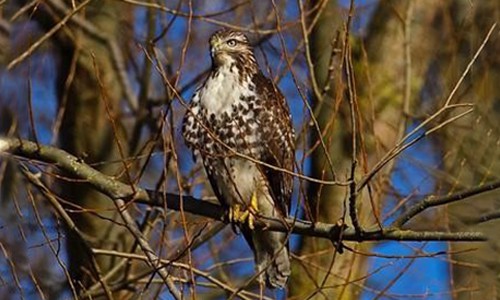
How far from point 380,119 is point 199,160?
230cm

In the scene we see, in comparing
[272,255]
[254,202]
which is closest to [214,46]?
[254,202]

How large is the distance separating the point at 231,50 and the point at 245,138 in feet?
1.95

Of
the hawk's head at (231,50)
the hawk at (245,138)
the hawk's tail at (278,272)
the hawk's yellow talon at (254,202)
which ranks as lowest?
the hawk's tail at (278,272)

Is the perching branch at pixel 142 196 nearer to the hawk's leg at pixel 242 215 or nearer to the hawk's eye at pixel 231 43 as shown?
the hawk's leg at pixel 242 215

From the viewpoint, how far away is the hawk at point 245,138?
6.01 m

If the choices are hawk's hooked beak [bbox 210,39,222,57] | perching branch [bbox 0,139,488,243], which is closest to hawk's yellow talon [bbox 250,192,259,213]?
perching branch [bbox 0,139,488,243]

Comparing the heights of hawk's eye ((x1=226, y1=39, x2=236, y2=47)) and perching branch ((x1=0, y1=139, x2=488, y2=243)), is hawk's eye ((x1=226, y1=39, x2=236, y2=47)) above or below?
above

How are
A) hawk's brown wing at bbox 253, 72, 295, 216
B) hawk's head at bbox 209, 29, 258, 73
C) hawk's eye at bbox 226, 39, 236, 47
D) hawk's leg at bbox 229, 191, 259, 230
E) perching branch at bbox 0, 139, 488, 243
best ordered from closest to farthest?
perching branch at bbox 0, 139, 488, 243 < hawk's leg at bbox 229, 191, 259, 230 < hawk's brown wing at bbox 253, 72, 295, 216 < hawk's head at bbox 209, 29, 258, 73 < hawk's eye at bbox 226, 39, 236, 47

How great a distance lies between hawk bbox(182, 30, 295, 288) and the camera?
6012 millimetres

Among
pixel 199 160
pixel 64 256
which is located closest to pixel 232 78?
pixel 199 160

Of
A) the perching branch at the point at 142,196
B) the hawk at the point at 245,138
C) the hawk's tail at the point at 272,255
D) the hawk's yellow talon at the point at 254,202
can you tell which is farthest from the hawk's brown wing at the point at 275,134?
the perching branch at the point at 142,196

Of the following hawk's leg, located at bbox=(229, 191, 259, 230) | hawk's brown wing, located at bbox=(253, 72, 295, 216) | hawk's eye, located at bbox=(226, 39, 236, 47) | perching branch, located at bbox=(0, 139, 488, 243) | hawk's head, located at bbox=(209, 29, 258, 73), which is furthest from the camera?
hawk's eye, located at bbox=(226, 39, 236, 47)

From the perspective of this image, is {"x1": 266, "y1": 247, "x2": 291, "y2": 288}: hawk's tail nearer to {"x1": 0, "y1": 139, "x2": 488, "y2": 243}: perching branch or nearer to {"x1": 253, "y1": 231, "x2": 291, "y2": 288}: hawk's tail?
{"x1": 253, "y1": 231, "x2": 291, "y2": 288}: hawk's tail

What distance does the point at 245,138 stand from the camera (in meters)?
6.07
